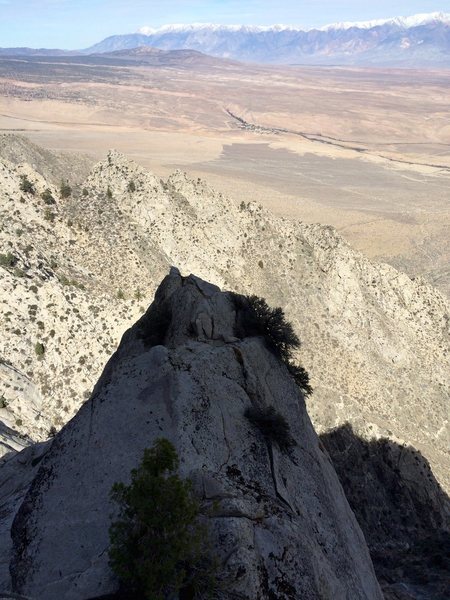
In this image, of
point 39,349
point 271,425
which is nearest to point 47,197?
point 39,349

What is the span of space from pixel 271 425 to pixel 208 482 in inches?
130

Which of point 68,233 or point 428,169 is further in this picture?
point 428,169

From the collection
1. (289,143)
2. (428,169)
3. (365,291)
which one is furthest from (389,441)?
(289,143)

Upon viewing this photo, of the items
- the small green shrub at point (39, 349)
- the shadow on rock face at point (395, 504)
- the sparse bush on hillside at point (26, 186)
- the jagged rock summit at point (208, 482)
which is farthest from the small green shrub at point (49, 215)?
the shadow on rock face at point (395, 504)

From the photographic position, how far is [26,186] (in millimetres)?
34688

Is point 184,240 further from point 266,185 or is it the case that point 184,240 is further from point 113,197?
point 266,185

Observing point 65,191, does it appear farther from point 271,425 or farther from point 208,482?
point 208,482

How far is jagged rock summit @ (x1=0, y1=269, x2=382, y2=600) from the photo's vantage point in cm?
1086

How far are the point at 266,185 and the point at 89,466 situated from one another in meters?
104

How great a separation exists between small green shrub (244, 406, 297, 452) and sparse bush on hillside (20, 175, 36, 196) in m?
26.5

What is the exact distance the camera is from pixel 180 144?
491 ft

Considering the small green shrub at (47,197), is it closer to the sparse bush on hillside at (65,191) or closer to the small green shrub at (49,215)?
the small green shrub at (49,215)

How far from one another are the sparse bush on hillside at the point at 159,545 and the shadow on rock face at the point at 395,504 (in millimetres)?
15252

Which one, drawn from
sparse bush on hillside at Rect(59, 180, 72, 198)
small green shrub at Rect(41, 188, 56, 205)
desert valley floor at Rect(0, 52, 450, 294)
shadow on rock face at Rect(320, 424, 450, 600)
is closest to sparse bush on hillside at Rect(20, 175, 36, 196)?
small green shrub at Rect(41, 188, 56, 205)
